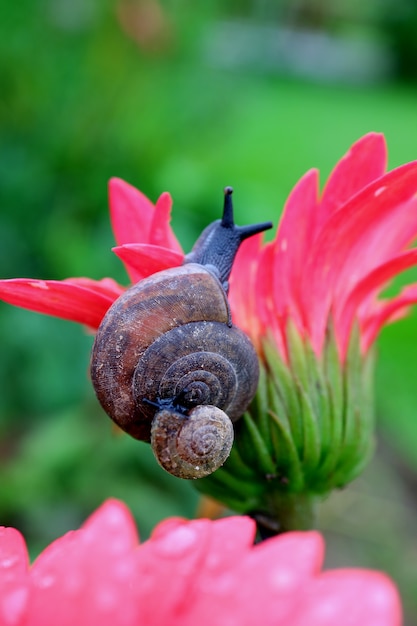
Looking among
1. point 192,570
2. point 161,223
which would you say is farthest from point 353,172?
point 192,570

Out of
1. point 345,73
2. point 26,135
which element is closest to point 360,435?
point 26,135

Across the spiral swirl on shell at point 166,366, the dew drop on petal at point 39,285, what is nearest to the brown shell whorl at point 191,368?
the spiral swirl on shell at point 166,366

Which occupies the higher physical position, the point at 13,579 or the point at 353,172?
the point at 353,172

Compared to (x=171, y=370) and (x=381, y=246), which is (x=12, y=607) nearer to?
(x=171, y=370)

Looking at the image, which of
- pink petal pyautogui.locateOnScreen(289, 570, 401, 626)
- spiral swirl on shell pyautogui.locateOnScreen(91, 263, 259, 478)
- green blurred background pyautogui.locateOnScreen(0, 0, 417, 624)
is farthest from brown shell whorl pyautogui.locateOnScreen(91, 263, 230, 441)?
green blurred background pyautogui.locateOnScreen(0, 0, 417, 624)

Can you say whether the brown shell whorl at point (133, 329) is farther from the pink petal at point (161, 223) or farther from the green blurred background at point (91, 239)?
the green blurred background at point (91, 239)
